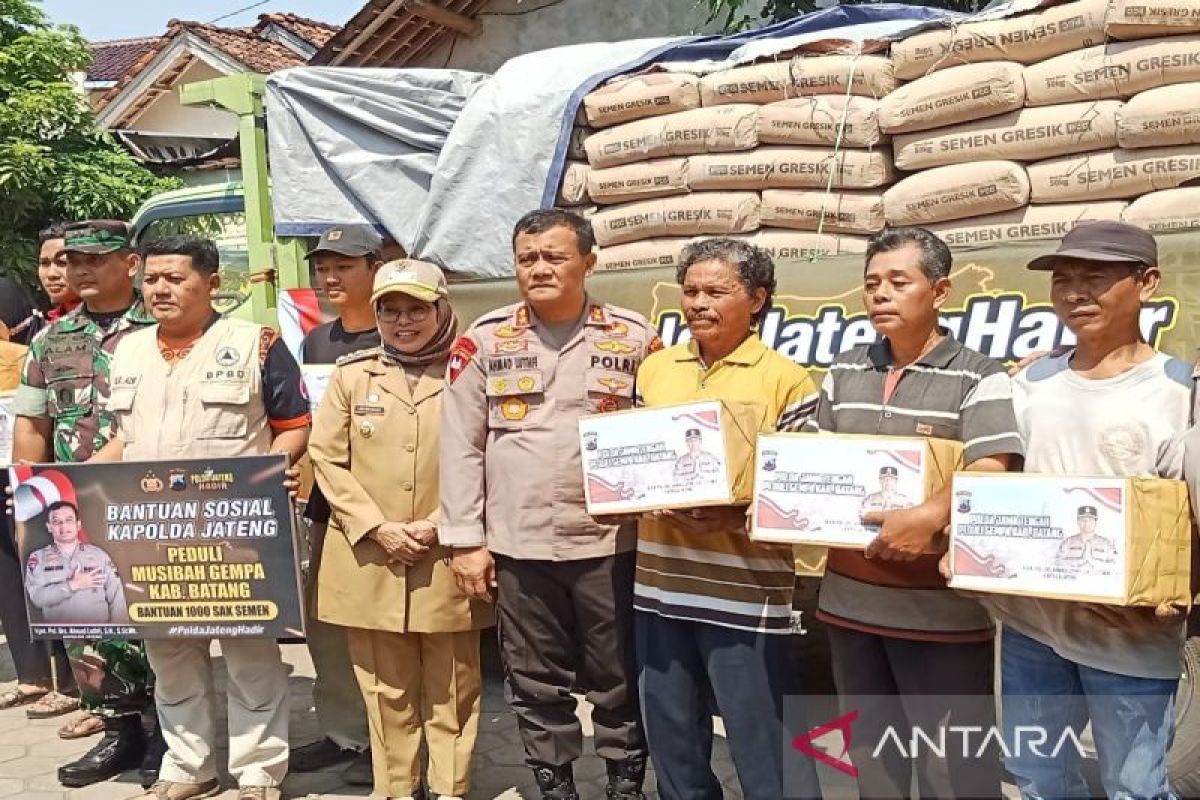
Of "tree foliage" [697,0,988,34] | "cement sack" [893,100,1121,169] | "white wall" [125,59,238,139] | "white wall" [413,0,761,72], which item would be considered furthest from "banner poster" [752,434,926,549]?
"white wall" [125,59,238,139]

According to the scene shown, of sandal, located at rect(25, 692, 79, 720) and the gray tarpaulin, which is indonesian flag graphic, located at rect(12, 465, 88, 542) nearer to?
sandal, located at rect(25, 692, 79, 720)

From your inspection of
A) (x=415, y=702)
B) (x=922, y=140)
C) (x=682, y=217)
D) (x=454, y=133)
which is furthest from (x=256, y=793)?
(x=922, y=140)

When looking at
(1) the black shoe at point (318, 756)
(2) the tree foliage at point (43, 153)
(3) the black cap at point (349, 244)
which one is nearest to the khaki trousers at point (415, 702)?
(1) the black shoe at point (318, 756)

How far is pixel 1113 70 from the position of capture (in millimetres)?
3213

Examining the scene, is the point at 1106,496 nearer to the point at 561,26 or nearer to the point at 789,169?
the point at 789,169

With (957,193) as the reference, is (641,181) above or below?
above

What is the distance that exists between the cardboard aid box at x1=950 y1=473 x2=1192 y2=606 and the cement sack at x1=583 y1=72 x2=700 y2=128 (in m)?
2.25

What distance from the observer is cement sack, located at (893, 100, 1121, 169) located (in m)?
3.24

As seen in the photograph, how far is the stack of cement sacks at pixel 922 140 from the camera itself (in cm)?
314

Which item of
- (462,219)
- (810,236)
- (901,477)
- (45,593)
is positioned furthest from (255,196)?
(901,477)

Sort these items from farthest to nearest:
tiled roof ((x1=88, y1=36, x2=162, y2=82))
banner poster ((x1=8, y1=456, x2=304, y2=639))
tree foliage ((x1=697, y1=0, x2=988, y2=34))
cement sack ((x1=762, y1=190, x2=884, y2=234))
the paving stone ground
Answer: tiled roof ((x1=88, y1=36, x2=162, y2=82)), tree foliage ((x1=697, y1=0, x2=988, y2=34)), cement sack ((x1=762, y1=190, x2=884, y2=234)), the paving stone ground, banner poster ((x1=8, y1=456, x2=304, y2=639))

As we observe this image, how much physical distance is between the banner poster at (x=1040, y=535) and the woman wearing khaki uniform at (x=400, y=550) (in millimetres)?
1467

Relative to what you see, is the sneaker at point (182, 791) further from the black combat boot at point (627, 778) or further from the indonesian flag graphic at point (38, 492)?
the black combat boot at point (627, 778)

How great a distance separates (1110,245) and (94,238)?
2.97 metres
